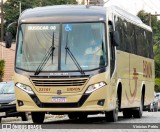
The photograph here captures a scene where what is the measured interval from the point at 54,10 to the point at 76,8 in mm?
649

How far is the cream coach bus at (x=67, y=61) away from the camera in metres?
19.4

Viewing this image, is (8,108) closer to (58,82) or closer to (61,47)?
(61,47)

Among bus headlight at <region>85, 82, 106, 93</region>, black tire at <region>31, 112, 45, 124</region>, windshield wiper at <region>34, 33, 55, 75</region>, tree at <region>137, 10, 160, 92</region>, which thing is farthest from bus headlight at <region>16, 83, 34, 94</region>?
tree at <region>137, 10, 160, 92</region>

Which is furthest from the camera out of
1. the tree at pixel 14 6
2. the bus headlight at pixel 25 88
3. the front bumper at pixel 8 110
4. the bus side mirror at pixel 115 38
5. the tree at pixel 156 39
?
the tree at pixel 14 6

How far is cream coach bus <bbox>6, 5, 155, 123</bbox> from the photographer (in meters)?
19.4

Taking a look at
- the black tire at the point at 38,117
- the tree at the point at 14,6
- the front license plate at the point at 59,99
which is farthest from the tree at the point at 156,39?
the front license plate at the point at 59,99

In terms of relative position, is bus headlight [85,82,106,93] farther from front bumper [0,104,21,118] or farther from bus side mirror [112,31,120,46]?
front bumper [0,104,21,118]

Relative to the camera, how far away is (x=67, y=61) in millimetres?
19766

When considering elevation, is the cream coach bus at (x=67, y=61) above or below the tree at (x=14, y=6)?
below

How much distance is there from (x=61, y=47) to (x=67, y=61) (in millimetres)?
456

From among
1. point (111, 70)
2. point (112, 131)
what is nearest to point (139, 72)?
point (111, 70)

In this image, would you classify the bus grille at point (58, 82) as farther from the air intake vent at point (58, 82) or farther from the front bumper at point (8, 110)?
the front bumper at point (8, 110)

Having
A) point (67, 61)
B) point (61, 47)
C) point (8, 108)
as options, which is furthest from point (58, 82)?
point (8, 108)

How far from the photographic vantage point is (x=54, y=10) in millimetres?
20719
